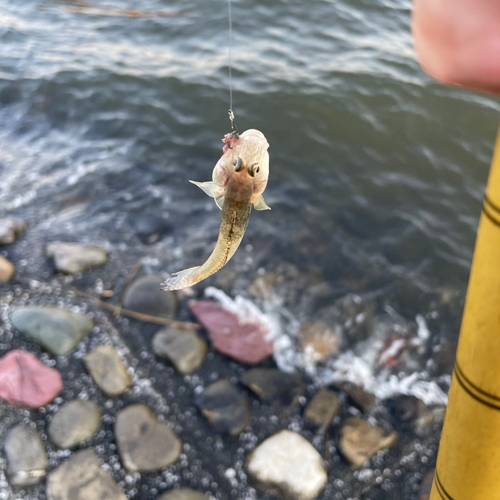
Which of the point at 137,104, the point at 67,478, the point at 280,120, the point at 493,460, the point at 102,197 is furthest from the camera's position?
the point at 137,104

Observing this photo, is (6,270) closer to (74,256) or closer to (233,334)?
(74,256)

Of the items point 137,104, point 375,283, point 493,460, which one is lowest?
point 375,283

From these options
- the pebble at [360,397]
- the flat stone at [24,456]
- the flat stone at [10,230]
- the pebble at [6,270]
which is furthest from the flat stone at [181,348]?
the flat stone at [10,230]

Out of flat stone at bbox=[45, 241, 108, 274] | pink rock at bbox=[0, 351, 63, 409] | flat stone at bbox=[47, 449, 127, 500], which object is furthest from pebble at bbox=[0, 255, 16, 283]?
flat stone at bbox=[47, 449, 127, 500]

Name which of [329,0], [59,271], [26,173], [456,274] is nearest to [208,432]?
[59,271]

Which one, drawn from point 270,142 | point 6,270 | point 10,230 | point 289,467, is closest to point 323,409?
point 289,467

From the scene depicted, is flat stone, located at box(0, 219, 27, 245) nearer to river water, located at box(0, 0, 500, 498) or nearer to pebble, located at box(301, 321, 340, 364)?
river water, located at box(0, 0, 500, 498)

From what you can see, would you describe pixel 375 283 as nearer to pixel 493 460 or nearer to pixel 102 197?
pixel 102 197
